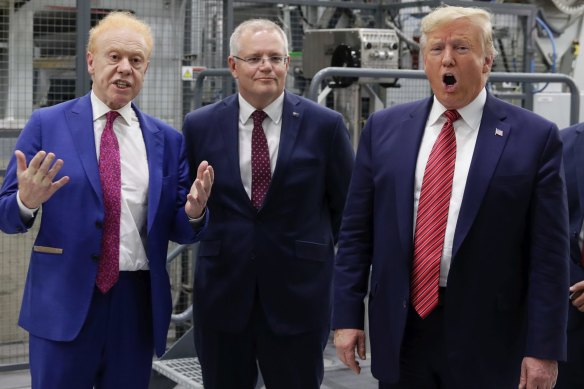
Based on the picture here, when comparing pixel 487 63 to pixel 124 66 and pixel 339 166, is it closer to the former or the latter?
pixel 339 166

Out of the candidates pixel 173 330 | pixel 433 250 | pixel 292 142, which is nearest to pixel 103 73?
pixel 292 142

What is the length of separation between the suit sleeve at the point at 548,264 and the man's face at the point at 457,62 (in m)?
0.28

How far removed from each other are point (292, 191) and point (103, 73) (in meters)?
0.80

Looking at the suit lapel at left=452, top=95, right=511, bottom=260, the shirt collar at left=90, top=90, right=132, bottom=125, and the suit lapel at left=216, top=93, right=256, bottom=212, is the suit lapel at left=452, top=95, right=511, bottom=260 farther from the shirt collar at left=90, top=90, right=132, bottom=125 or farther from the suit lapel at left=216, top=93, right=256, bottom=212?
the shirt collar at left=90, top=90, right=132, bottom=125

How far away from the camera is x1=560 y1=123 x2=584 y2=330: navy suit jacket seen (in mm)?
3408

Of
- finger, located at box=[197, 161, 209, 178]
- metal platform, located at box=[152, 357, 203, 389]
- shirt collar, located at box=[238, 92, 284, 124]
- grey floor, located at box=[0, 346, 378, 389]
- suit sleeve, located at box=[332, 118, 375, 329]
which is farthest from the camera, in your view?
grey floor, located at box=[0, 346, 378, 389]

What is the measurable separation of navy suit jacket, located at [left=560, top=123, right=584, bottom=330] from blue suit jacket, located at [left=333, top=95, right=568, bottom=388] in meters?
0.66

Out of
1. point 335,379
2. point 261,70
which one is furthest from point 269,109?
point 335,379

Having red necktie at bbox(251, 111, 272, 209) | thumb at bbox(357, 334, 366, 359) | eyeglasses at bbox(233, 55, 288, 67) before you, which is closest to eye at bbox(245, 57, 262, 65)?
eyeglasses at bbox(233, 55, 288, 67)

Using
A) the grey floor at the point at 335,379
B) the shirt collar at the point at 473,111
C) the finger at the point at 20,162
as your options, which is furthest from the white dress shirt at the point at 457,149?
the grey floor at the point at 335,379

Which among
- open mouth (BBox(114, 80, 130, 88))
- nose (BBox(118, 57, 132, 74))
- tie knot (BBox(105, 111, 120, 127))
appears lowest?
tie knot (BBox(105, 111, 120, 127))

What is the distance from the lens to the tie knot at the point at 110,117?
317cm

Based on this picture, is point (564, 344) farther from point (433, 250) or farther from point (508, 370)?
point (433, 250)

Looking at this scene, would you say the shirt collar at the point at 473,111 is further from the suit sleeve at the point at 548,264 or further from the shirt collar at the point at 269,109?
the shirt collar at the point at 269,109
